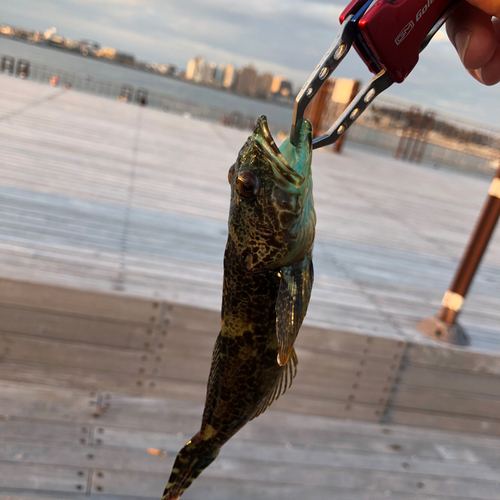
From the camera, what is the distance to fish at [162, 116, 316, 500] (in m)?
1.26

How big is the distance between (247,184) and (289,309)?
1.17 ft

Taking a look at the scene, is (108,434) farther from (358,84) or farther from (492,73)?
(358,84)

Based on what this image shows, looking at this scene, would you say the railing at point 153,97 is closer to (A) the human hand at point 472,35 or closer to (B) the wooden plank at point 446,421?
(B) the wooden plank at point 446,421

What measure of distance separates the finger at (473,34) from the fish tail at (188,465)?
51.4 inches

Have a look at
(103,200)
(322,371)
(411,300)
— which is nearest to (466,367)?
(411,300)

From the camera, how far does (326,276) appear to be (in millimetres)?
4391

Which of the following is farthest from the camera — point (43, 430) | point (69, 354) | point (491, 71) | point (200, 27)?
point (200, 27)

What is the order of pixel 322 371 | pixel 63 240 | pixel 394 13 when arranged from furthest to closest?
pixel 63 240 → pixel 322 371 → pixel 394 13

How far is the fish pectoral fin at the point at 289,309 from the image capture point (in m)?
1.09

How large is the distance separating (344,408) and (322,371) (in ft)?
1.18

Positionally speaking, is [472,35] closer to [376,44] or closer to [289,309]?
[376,44]

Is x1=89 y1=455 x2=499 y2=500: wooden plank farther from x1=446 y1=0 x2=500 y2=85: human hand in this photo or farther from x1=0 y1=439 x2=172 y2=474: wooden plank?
x1=446 y1=0 x2=500 y2=85: human hand

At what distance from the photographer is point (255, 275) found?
52.3 inches

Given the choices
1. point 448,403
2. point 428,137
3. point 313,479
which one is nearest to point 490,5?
point 313,479
